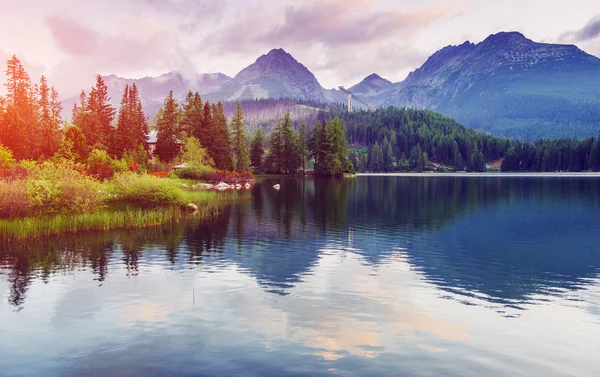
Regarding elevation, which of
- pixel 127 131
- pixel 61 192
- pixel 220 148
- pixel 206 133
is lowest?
pixel 61 192

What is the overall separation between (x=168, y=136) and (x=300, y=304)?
3748 inches

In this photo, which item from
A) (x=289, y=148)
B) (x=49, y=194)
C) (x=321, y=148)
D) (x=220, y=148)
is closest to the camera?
(x=49, y=194)

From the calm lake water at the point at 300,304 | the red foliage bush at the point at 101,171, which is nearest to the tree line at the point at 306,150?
the red foliage bush at the point at 101,171

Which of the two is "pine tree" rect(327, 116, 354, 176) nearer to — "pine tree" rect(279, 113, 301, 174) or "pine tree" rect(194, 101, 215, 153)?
"pine tree" rect(279, 113, 301, 174)

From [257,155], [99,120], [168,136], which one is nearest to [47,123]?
[99,120]

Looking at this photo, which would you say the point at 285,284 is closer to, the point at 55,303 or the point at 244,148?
the point at 55,303

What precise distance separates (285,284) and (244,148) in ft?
380

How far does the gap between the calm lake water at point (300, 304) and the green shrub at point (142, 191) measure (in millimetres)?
8462

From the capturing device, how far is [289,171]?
162500 millimetres

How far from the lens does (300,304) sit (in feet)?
61.6

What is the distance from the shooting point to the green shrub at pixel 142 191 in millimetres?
42750

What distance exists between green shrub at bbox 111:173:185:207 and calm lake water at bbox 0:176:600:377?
27.8ft

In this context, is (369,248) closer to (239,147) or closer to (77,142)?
(77,142)

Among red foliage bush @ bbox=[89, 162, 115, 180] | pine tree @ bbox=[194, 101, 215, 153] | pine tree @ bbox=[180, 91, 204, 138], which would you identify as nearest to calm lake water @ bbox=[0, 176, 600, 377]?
→ red foliage bush @ bbox=[89, 162, 115, 180]
